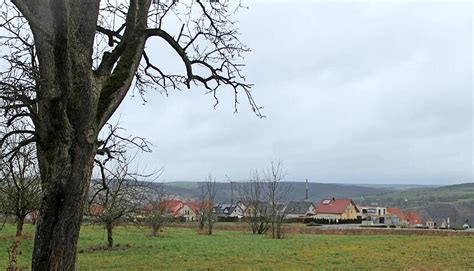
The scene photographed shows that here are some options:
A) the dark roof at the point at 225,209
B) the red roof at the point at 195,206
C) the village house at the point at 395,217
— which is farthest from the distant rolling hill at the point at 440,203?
the red roof at the point at 195,206

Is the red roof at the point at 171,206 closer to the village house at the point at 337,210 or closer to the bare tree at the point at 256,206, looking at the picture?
the bare tree at the point at 256,206

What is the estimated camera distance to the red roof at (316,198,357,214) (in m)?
93.1

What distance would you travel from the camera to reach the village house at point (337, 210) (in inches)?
3629

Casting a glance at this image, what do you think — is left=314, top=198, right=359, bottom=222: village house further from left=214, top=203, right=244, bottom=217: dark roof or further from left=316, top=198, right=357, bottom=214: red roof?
left=214, top=203, right=244, bottom=217: dark roof

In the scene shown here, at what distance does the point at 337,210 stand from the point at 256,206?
2005 inches

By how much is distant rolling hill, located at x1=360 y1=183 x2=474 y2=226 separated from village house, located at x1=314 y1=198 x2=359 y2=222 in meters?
16.4

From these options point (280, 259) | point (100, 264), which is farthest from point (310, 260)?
point (100, 264)

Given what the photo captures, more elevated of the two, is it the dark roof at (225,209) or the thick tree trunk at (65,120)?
the thick tree trunk at (65,120)

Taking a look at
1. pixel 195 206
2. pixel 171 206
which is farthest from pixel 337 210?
pixel 171 206

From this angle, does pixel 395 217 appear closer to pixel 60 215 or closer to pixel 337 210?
pixel 337 210

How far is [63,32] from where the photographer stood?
437 cm

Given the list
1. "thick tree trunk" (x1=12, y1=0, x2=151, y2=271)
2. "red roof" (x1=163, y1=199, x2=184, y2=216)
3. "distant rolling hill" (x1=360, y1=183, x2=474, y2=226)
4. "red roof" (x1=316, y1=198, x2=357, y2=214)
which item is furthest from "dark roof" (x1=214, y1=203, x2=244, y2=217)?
"thick tree trunk" (x1=12, y1=0, x2=151, y2=271)

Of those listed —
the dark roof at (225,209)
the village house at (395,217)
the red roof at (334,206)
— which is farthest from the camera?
the dark roof at (225,209)

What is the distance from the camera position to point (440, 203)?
125688mm
